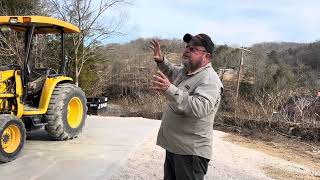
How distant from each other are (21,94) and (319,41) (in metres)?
44.9

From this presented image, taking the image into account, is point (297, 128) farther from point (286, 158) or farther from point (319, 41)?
point (319, 41)

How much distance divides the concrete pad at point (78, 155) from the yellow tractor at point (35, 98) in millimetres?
288

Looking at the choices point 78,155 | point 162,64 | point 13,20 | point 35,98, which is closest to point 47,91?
point 35,98

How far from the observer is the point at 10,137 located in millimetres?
7074

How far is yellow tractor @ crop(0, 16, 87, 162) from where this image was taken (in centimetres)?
719

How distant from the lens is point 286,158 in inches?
371

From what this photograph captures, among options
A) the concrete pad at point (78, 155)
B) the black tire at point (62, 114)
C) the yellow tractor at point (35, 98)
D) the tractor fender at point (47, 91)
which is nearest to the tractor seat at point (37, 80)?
the yellow tractor at point (35, 98)

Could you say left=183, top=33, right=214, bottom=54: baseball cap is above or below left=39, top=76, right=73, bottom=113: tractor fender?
above

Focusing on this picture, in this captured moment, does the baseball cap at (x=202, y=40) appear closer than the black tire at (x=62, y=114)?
Yes

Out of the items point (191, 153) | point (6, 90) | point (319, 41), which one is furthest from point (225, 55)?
point (191, 153)

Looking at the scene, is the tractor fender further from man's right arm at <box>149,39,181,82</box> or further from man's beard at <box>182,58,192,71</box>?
man's beard at <box>182,58,192,71</box>

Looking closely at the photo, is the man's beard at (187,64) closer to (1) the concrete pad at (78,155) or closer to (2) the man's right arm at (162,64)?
(2) the man's right arm at (162,64)

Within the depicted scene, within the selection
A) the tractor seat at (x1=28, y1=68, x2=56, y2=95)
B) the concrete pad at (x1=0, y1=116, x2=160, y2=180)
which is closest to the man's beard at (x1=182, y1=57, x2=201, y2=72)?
the concrete pad at (x1=0, y1=116, x2=160, y2=180)

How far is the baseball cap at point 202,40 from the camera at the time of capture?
12.5ft
